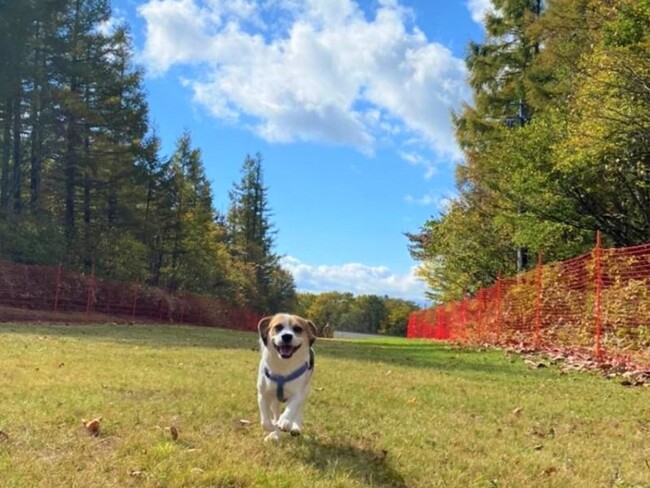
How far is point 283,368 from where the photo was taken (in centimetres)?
388

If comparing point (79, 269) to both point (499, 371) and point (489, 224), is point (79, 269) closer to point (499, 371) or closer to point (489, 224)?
point (489, 224)

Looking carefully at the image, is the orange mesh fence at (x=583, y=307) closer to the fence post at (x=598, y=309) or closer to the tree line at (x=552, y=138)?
the fence post at (x=598, y=309)

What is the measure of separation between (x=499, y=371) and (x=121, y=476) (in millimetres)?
7468

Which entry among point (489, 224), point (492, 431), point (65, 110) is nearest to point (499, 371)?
point (492, 431)

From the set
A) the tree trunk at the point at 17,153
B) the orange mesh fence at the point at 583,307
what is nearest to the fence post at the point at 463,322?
the orange mesh fence at the point at 583,307

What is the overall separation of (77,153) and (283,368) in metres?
30.2

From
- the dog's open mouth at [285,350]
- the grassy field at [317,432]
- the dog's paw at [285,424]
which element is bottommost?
the grassy field at [317,432]

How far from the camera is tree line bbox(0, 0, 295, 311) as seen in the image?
26.9 m

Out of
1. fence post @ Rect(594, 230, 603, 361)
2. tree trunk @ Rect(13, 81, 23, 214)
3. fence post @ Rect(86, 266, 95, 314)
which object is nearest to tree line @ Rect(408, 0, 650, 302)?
fence post @ Rect(594, 230, 603, 361)

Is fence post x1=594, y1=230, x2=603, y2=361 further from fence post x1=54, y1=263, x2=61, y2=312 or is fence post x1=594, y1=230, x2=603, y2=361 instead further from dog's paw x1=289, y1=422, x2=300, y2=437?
fence post x1=54, y1=263, x2=61, y2=312

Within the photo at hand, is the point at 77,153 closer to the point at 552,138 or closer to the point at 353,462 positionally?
the point at 552,138

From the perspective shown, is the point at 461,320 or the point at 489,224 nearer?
the point at 461,320

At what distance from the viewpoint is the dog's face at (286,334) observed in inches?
151

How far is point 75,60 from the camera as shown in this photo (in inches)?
1193
